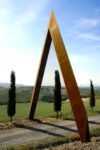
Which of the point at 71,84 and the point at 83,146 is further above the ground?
the point at 71,84

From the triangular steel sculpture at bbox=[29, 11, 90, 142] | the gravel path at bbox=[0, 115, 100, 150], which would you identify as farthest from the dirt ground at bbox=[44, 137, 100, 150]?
the gravel path at bbox=[0, 115, 100, 150]

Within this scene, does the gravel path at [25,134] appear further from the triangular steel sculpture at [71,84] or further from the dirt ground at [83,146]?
the triangular steel sculpture at [71,84]

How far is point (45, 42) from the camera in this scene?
27.0 metres

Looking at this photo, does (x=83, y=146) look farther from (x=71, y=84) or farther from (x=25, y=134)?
(x=25, y=134)

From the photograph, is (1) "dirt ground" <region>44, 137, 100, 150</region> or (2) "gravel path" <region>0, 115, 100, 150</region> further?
(2) "gravel path" <region>0, 115, 100, 150</region>

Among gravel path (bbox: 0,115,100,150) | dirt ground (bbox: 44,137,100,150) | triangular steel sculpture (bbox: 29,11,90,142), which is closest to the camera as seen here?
dirt ground (bbox: 44,137,100,150)

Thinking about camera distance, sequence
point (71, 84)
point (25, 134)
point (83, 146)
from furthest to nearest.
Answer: point (25, 134), point (71, 84), point (83, 146)

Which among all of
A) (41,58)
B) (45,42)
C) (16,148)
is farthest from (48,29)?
(16,148)

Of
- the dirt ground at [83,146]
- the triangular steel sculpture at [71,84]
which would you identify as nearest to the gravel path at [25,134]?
the dirt ground at [83,146]

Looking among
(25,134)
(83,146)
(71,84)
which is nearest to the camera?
(83,146)

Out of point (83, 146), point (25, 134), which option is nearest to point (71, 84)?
point (83, 146)

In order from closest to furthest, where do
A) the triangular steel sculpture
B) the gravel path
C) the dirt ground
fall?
the dirt ground → the triangular steel sculpture → the gravel path

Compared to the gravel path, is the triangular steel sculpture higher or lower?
higher

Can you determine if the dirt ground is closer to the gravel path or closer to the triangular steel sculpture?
the triangular steel sculpture
